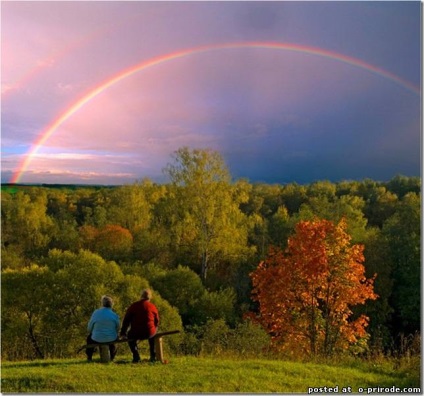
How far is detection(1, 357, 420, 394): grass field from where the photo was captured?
363 inches

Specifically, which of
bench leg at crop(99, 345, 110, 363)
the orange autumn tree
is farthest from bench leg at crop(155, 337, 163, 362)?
the orange autumn tree

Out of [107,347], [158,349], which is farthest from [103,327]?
[158,349]

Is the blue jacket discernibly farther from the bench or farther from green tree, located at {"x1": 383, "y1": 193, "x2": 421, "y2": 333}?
green tree, located at {"x1": 383, "y1": 193, "x2": 421, "y2": 333}

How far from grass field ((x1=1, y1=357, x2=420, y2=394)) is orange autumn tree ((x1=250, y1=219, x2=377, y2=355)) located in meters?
11.6

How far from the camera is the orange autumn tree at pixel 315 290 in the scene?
22.7 meters

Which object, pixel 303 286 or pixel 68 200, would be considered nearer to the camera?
pixel 303 286

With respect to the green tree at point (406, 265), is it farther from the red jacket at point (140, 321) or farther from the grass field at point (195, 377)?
the red jacket at point (140, 321)

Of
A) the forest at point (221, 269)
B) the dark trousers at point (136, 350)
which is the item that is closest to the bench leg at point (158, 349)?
the dark trousers at point (136, 350)

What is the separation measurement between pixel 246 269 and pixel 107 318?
3456 centimetres

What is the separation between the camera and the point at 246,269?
44.5 meters

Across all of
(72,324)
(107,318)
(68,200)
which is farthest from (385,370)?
(68,200)

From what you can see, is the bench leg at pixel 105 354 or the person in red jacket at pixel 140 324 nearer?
the bench leg at pixel 105 354

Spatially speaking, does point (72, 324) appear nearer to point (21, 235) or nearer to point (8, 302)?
point (8, 302)

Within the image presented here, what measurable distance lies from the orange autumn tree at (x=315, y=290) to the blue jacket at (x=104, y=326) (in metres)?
13.8
